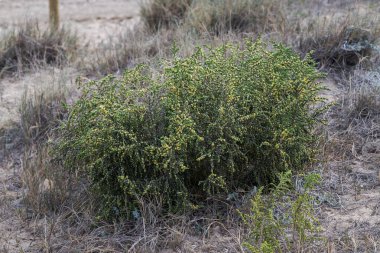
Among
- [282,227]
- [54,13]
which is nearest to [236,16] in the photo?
[54,13]

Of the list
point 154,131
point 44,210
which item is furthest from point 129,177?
point 44,210

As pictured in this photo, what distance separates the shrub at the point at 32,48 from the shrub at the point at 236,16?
4.52 feet

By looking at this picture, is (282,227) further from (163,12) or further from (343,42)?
(163,12)

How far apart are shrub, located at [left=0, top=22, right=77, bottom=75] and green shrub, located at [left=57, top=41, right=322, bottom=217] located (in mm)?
2650

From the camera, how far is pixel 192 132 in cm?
414

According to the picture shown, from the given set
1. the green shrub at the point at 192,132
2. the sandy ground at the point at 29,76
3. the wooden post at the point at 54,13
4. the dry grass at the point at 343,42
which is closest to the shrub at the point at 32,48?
the sandy ground at the point at 29,76

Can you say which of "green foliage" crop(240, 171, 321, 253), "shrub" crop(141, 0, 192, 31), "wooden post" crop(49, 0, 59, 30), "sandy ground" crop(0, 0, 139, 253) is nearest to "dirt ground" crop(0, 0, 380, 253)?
"sandy ground" crop(0, 0, 139, 253)

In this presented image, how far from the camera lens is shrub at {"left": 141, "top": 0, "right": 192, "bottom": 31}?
25.0 ft

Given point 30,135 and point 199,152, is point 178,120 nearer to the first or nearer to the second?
point 199,152

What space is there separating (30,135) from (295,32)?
2.65 meters

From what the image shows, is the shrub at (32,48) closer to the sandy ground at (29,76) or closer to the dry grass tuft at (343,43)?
the sandy ground at (29,76)

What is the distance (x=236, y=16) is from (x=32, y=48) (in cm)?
214

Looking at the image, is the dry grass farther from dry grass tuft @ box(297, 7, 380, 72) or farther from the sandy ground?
the sandy ground

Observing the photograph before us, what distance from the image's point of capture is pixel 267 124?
14.3 ft
